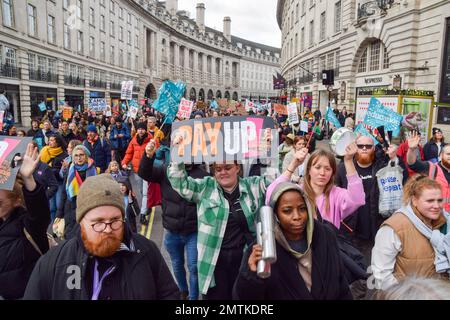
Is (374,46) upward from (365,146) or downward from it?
upward

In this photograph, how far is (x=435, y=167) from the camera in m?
4.02

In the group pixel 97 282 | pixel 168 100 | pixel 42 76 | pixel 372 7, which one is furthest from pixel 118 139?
pixel 42 76

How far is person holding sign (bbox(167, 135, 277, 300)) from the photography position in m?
2.80

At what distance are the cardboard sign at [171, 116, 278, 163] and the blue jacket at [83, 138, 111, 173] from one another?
5.43 meters

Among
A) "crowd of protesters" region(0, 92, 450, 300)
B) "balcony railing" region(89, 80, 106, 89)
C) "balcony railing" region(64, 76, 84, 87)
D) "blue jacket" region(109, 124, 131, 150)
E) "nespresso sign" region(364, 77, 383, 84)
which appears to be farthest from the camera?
"balcony railing" region(89, 80, 106, 89)

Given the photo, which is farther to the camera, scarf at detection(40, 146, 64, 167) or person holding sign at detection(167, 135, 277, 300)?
scarf at detection(40, 146, 64, 167)

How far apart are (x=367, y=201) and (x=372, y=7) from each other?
66.8ft

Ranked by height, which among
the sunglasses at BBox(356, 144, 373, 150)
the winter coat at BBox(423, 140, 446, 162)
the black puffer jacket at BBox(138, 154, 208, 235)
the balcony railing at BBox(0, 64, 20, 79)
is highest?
the balcony railing at BBox(0, 64, 20, 79)

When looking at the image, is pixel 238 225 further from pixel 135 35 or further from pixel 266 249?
pixel 135 35

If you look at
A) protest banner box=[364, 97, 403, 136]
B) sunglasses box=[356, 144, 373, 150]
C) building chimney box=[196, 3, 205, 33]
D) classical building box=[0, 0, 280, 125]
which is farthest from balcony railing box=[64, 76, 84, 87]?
building chimney box=[196, 3, 205, 33]

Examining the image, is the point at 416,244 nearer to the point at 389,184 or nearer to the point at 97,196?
the point at 389,184

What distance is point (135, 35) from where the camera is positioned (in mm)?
49938

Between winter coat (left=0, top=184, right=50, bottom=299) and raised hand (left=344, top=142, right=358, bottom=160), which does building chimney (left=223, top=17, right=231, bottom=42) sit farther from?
winter coat (left=0, top=184, right=50, bottom=299)

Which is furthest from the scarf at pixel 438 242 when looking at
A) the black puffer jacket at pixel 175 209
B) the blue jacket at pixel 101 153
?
the blue jacket at pixel 101 153
